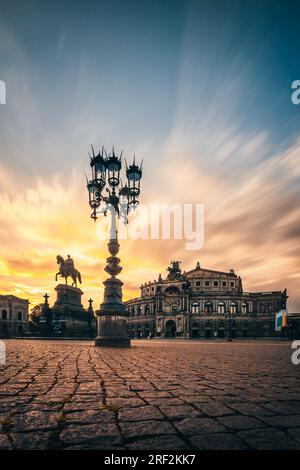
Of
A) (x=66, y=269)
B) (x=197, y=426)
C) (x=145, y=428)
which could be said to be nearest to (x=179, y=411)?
(x=197, y=426)

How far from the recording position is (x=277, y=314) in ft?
210

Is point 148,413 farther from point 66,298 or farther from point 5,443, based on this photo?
point 66,298

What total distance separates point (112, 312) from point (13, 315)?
50.2 metres

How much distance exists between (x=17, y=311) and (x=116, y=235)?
50977 mm

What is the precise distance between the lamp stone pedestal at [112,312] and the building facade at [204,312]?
183 ft

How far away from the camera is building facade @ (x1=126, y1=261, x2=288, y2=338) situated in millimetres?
67562

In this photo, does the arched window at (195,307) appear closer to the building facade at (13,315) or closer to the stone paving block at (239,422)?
the building facade at (13,315)

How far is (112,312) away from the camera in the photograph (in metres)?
12.4

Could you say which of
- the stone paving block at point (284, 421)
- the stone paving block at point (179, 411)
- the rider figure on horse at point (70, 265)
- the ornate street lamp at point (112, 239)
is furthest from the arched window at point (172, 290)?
the stone paving block at point (284, 421)

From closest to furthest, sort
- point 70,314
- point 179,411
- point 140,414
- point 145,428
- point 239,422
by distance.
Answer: point 145,428 → point 239,422 → point 140,414 → point 179,411 → point 70,314

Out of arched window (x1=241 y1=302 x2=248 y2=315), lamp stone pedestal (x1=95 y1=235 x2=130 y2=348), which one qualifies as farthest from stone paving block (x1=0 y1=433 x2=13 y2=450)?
arched window (x1=241 y1=302 x2=248 y2=315)

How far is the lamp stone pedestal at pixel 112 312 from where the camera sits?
41.0ft

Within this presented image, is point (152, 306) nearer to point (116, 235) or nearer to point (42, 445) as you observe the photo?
point (116, 235)

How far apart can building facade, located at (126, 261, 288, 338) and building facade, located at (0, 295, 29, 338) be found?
2696cm
